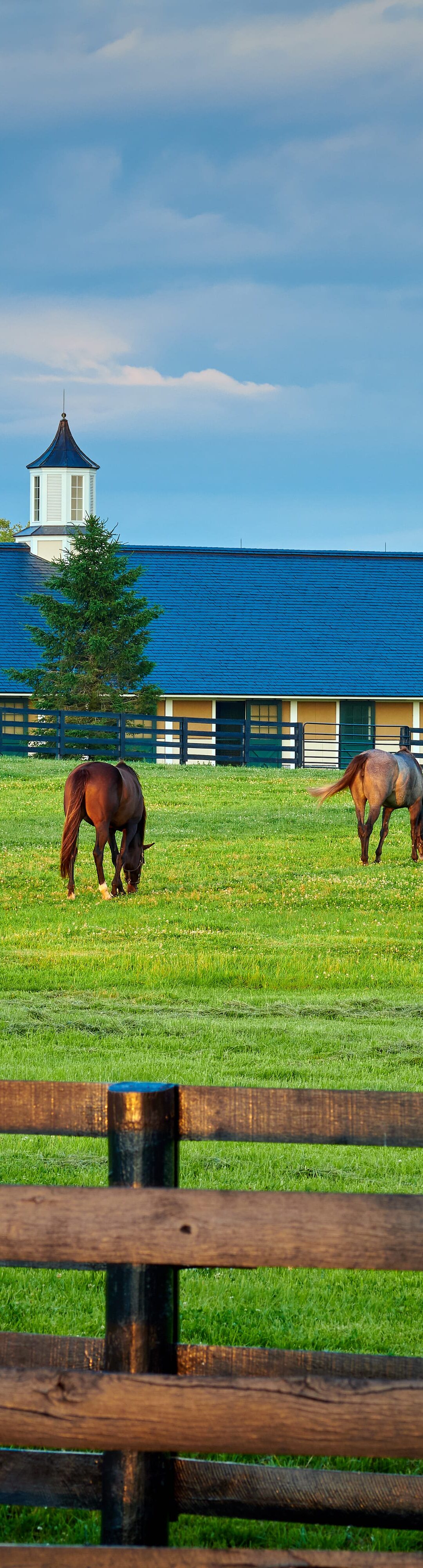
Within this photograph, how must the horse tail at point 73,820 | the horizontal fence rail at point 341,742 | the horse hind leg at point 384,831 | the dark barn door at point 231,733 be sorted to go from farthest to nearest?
the horizontal fence rail at point 341,742
the dark barn door at point 231,733
the horse hind leg at point 384,831
the horse tail at point 73,820

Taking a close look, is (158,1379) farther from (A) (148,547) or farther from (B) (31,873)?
(A) (148,547)

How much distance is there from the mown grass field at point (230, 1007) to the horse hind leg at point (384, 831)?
0.19 meters

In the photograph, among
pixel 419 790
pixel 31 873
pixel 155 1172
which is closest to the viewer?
pixel 155 1172

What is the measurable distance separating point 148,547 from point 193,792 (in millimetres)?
25293

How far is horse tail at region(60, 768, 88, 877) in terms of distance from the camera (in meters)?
16.1

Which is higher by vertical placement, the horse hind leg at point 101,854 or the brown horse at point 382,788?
the brown horse at point 382,788

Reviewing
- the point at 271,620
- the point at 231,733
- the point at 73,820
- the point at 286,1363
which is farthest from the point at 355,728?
the point at 286,1363

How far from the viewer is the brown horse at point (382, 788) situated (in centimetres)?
1969

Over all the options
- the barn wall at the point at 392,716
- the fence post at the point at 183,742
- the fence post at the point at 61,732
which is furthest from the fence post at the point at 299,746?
the barn wall at the point at 392,716

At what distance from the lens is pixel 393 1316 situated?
5117mm

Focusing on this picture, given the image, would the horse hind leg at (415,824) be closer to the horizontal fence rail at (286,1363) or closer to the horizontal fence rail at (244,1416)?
the horizontal fence rail at (286,1363)

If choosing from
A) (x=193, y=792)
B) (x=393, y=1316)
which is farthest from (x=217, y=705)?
(x=393, y=1316)

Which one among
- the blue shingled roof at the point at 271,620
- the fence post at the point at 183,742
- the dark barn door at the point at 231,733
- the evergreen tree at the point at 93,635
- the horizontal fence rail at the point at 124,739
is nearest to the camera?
the horizontal fence rail at the point at 124,739

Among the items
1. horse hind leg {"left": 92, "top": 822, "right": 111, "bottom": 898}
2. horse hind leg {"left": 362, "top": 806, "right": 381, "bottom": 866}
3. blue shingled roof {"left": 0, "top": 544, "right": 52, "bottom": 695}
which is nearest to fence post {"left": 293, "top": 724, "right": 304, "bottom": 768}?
blue shingled roof {"left": 0, "top": 544, "right": 52, "bottom": 695}
